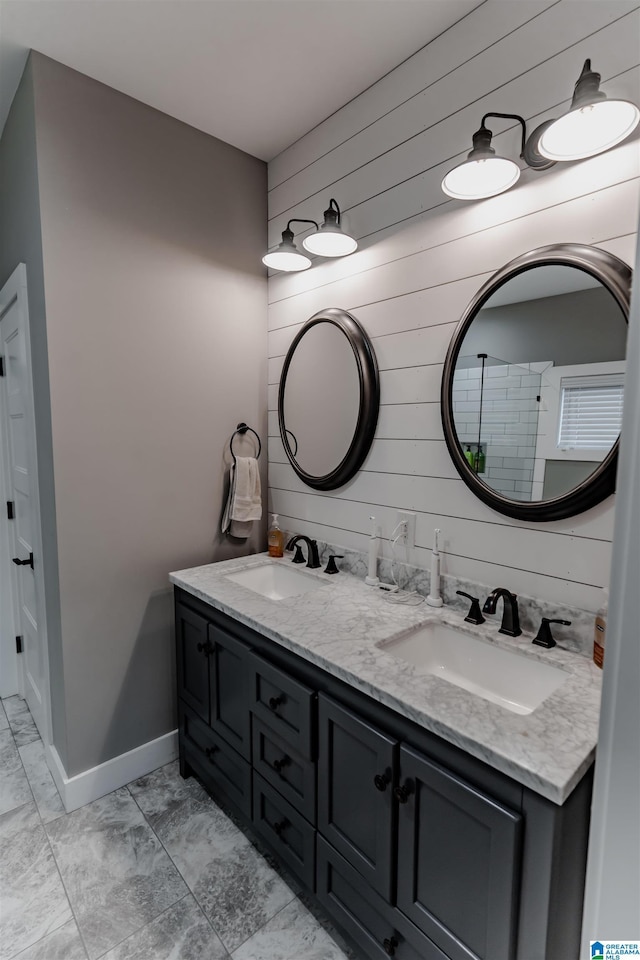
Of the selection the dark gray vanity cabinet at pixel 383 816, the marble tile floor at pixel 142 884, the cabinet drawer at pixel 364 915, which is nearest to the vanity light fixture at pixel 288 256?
the dark gray vanity cabinet at pixel 383 816

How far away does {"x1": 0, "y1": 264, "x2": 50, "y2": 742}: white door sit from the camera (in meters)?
1.98

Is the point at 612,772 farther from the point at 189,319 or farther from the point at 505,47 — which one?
the point at 189,319

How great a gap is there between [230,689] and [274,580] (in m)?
0.60

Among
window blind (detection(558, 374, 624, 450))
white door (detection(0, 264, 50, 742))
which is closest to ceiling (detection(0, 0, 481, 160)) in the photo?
white door (detection(0, 264, 50, 742))

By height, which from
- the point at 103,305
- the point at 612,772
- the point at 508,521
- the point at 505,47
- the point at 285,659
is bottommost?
the point at 285,659

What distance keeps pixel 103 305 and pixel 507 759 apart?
197cm

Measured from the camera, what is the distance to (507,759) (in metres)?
0.89

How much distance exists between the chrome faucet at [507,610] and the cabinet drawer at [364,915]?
761 millimetres

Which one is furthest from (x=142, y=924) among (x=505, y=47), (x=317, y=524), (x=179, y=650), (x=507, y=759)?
(x=505, y=47)

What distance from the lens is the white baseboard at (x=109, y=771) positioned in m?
1.90

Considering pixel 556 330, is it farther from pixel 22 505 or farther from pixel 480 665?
pixel 22 505

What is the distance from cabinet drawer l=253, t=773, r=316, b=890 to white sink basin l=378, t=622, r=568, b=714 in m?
0.60

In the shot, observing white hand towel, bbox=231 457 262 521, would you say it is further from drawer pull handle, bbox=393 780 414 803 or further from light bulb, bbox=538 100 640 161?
light bulb, bbox=538 100 640 161

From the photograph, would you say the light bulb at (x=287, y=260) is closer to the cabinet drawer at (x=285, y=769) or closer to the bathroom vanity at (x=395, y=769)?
the bathroom vanity at (x=395, y=769)
